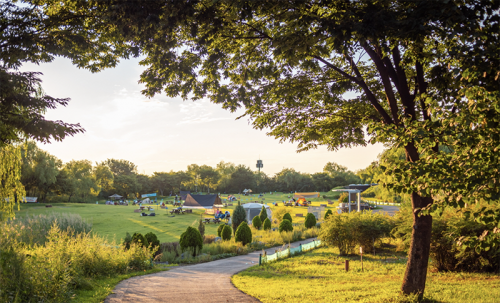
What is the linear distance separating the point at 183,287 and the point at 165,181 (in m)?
94.1

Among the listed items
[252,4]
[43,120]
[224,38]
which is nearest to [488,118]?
[252,4]

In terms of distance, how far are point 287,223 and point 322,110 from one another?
1596 cm

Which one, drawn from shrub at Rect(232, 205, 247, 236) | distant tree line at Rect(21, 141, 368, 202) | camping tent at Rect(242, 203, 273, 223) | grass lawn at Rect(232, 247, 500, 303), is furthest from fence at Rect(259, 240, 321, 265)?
distant tree line at Rect(21, 141, 368, 202)

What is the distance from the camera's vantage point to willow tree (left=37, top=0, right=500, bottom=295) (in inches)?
150

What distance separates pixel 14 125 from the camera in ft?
29.0

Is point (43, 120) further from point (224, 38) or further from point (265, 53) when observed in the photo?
point (265, 53)

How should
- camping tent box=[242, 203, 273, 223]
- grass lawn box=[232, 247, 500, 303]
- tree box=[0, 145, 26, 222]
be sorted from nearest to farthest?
grass lawn box=[232, 247, 500, 303]
tree box=[0, 145, 26, 222]
camping tent box=[242, 203, 273, 223]

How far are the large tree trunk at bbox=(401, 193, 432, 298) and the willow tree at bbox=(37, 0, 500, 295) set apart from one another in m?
0.02

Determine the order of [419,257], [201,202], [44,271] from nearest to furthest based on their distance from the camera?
[419,257], [44,271], [201,202]

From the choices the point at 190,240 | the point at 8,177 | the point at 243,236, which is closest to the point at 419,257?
the point at 190,240

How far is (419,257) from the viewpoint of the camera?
245 inches

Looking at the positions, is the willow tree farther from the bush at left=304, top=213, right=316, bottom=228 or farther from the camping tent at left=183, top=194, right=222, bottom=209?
the camping tent at left=183, top=194, right=222, bottom=209

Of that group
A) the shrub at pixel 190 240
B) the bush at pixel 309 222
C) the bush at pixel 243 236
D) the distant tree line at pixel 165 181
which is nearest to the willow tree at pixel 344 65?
the shrub at pixel 190 240

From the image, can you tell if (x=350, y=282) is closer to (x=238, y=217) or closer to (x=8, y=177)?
(x=8, y=177)
